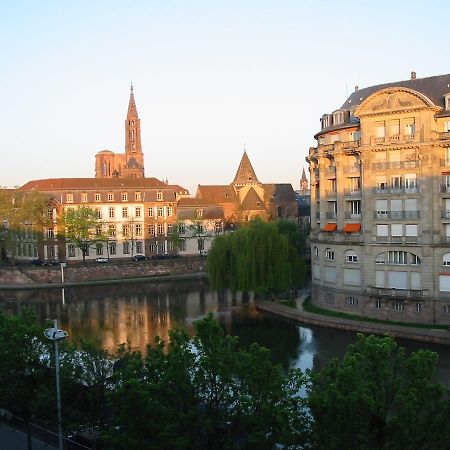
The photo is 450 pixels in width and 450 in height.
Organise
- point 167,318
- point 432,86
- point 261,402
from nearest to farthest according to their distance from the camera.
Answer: point 261,402 < point 432,86 < point 167,318

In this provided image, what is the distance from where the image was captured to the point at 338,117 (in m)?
49.0

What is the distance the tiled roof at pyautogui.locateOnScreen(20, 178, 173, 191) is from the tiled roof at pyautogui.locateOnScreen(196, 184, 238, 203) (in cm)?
1769

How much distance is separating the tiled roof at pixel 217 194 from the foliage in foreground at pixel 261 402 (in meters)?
88.3

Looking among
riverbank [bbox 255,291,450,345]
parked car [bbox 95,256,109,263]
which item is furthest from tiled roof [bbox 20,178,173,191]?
riverbank [bbox 255,291,450,345]

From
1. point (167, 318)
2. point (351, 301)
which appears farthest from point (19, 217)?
point (351, 301)

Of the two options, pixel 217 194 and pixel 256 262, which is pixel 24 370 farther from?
pixel 217 194

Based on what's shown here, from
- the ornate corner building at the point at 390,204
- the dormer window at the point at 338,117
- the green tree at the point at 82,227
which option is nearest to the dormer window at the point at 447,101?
the ornate corner building at the point at 390,204

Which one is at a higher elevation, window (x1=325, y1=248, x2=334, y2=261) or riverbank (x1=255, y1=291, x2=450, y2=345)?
window (x1=325, y1=248, x2=334, y2=261)

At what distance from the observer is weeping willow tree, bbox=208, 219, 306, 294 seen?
173 feet

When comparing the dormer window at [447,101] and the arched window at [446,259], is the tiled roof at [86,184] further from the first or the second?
the arched window at [446,259]

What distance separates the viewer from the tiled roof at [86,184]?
8482cm

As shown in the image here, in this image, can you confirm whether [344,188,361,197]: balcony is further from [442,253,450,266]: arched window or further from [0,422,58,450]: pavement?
[0,422,58,450]: pavement

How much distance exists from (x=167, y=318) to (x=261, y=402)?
1344 inches

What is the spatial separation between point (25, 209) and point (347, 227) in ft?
150
